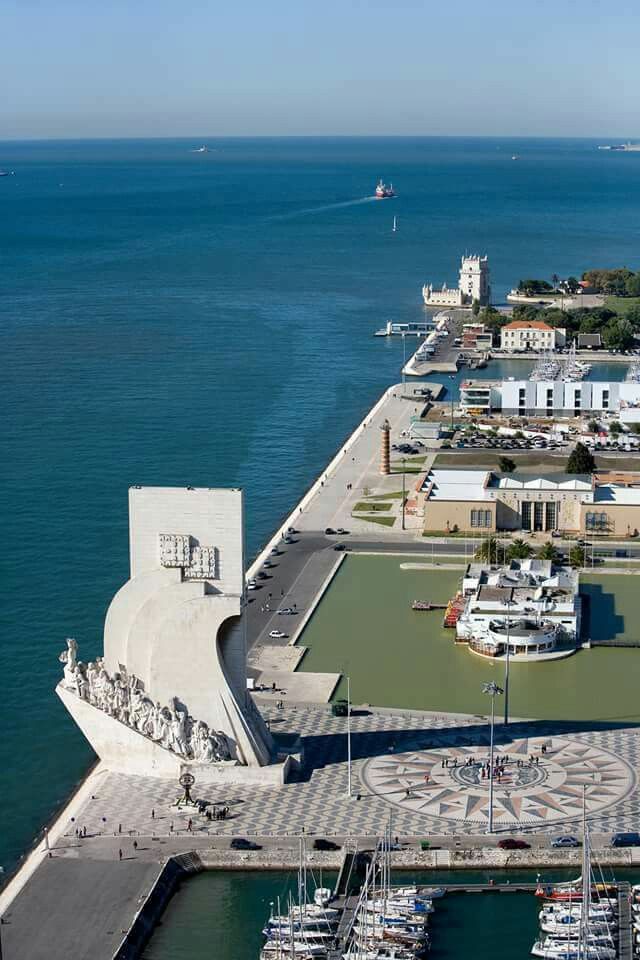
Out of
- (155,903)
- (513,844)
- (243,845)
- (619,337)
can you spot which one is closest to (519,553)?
(513,844)

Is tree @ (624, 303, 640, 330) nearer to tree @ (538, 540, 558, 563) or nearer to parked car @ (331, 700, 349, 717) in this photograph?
tree @ (538, 540, 558, 563)

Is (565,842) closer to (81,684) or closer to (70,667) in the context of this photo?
(81,684)

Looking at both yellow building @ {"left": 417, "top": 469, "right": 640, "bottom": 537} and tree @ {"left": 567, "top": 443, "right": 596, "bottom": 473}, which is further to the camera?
tree @ {"left": 567, "top": 443, "right": 596, "bottom": 473}

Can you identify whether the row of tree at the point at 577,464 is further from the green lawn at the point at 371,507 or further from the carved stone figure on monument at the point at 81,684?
the carved stone figure on monument at the point at 81,684

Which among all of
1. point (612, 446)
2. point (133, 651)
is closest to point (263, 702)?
point (133, 651)

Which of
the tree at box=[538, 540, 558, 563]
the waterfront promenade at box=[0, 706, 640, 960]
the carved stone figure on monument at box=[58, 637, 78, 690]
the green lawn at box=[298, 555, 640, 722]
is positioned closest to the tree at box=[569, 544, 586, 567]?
the tree at box=[538, 540, 558, 563]

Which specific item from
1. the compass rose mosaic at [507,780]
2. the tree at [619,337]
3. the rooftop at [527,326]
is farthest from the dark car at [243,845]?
the rooftop at [527,326]
